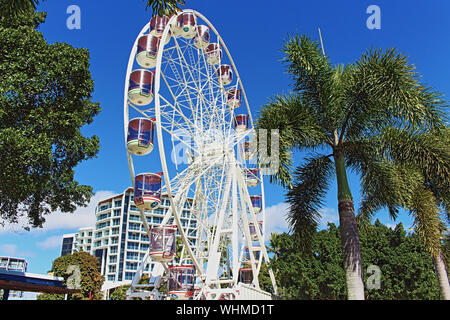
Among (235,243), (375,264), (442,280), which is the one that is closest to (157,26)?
(235,243)

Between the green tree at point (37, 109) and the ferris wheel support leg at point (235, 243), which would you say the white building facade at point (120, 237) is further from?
the green tree at point (37, 109)

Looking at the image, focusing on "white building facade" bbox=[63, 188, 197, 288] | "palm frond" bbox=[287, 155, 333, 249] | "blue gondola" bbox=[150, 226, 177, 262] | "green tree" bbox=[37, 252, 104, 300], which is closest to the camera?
"palm frond" bbox=[287, 155, 333, 249]

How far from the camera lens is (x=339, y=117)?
40.9ft

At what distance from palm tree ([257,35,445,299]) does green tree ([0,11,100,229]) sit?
9785 mm

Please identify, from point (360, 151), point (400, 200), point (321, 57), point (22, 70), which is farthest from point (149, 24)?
point (400, 200)

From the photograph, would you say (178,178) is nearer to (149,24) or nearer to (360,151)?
(149,24)

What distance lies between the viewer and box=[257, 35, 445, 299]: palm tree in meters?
10.6

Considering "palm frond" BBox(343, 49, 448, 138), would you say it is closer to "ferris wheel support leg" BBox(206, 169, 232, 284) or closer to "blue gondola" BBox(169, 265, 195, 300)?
"ferris wheel support leg" BBox(206, 169, 232, 284)

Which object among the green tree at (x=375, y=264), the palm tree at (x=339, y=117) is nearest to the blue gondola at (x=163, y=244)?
the palm tree at (x=339, y=117)

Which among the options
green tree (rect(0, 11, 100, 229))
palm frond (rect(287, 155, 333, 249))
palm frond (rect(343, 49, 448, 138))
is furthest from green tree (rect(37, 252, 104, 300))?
palm frond (rect(343, 49, 448, 138))

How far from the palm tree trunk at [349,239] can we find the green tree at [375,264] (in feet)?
76.7

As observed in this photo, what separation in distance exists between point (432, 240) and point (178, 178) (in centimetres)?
1417

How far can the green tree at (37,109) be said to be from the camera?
15.6 m

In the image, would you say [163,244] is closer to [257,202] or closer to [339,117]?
[339,117]
